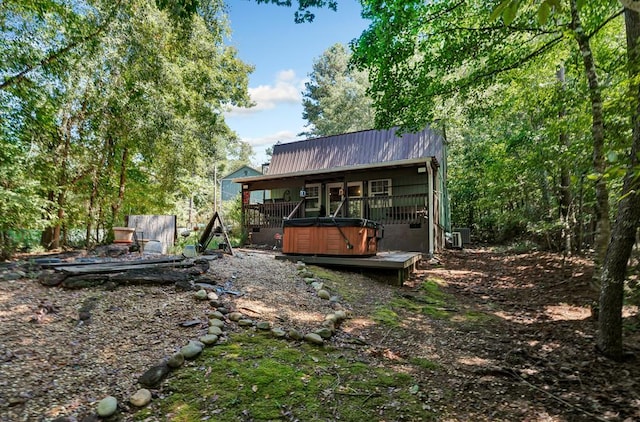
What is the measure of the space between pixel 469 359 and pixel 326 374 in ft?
5.17

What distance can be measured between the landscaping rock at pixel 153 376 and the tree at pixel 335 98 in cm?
2502

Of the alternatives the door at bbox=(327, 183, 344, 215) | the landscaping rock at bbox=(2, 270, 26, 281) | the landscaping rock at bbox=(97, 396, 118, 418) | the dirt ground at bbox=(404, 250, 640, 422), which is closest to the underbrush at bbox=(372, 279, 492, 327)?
the dirt ground at bbox=(404, 250, 640, 422)

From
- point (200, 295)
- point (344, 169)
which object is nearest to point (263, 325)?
point (200, 295)

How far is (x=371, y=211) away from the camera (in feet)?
38.7

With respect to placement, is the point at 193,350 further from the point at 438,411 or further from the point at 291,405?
the point at 438,411

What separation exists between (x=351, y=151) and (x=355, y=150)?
0.18 metres

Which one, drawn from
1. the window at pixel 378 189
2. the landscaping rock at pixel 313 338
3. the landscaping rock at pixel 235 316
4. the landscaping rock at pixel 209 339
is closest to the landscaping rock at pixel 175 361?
the landscaping rock at pixel 209 339

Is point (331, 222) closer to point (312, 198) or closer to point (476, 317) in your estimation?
point (476, 317)

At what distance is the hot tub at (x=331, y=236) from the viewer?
7371mm

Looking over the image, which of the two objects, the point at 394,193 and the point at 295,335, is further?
the point at 394,193

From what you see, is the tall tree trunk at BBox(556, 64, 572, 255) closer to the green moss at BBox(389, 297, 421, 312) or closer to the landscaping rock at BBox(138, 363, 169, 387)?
the green moss at BBox(389, 297, 421, 312)

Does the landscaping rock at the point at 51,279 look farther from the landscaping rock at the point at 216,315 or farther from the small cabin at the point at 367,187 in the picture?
the small cabin at the point at 367,187

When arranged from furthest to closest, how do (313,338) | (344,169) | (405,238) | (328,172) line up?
(328,172) → (344,169) → (405,238) → (313,338)

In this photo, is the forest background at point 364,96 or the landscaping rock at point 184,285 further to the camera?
the forest background at point 364,96
